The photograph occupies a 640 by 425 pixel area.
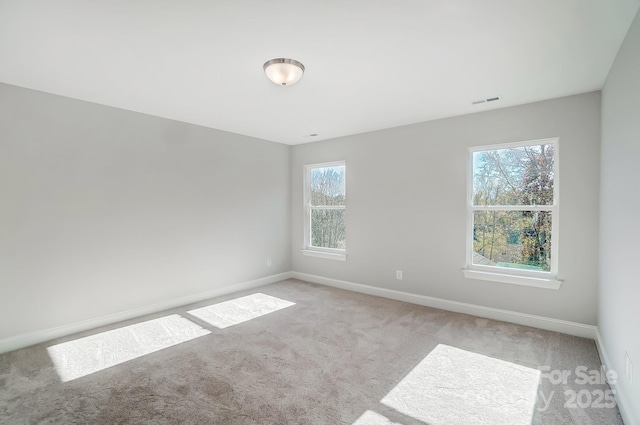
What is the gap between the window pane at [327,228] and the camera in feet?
16.5

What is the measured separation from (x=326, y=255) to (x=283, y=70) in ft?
10.9

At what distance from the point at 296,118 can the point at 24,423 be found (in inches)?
143

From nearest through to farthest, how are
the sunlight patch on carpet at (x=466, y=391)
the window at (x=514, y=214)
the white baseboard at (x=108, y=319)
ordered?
the sunlight patch on carpet at (x=466, y=391) → the white baseboard at (x=108, y=319) → the window at (x=514, y=214)

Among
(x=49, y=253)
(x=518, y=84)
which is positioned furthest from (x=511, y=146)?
(x=49, y=253)

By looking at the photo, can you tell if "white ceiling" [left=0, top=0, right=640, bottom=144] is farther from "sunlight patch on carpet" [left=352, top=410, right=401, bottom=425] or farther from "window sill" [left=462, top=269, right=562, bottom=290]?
"sunlight patch on carpet" [left=352, top=410, right=401, bottom=425]

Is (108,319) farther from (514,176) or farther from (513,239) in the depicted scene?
(514,176)

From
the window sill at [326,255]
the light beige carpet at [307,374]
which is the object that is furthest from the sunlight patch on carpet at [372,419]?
the window sill at [326,255]

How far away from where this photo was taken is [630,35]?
1.89m

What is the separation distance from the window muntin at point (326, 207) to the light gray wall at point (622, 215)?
3161mm

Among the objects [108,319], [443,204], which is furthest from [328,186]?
[108,319]

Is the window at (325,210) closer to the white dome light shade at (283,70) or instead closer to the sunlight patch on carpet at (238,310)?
the sunlight patch on carpet at (238,310)

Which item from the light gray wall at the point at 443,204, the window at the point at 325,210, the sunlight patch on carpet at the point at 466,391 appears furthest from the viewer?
the window at the point at 325,210

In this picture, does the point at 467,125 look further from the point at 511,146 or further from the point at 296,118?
the point at 296,118

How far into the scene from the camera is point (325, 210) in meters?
5.26
